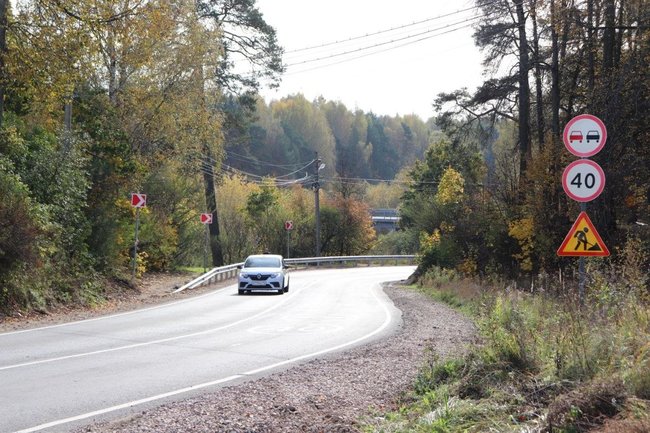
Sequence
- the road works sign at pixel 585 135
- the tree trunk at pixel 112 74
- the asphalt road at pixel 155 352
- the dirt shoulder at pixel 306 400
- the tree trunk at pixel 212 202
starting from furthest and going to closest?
the tree trunk at pixel 212 202, the tree trunk at pixel 112 74, the road works sign at pixel 585 135, the asphalt road at pixel 155 352, the dirt shoulder at pixel 306 400

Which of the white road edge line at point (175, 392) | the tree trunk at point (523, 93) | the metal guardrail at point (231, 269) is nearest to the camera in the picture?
the white road edge line at point (175, 392)

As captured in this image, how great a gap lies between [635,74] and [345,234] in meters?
48.2

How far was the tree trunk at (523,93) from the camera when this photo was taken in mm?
30250

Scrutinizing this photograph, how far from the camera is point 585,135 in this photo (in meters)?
9.28

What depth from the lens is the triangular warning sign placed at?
9.53 m

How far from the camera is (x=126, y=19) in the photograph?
59.9 ft

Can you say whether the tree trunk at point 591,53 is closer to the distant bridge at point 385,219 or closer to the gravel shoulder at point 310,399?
the gravel shoulder at point 310,399

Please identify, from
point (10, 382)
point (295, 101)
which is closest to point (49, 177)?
point (10, 382)

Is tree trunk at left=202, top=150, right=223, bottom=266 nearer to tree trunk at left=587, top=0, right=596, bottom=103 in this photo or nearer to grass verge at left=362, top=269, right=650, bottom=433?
tree trunk at left=587, top=0, right=596, bottom=103

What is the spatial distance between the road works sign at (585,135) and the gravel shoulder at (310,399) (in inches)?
122

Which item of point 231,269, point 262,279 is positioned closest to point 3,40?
point 262,279

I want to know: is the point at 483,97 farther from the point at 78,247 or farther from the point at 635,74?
the point at 78,247

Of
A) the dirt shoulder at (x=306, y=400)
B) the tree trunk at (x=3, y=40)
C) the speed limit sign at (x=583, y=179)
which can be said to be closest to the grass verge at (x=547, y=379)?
the dirt shoulder at (x=306, y=400)

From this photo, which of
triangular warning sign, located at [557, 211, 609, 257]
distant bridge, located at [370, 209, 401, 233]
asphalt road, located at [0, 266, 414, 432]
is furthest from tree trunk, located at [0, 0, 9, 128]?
distant bridge, located at [370, 209, 401, 233]
